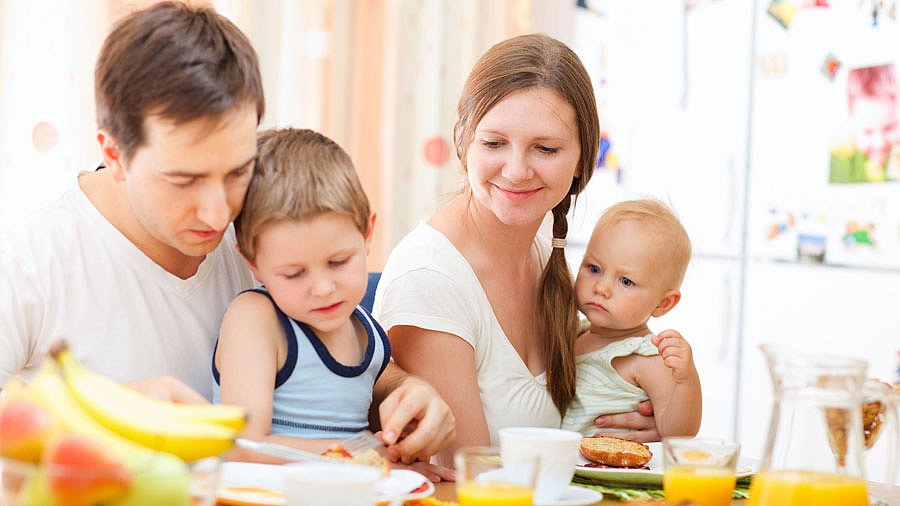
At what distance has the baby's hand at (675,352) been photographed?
5.59ft

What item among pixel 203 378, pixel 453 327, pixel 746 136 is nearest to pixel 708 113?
pixel 746 136

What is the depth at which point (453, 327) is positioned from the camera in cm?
174

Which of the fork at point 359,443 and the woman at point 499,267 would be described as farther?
the woman at point 499,267

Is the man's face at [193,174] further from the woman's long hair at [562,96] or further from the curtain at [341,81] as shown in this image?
the curtain at [341,81]

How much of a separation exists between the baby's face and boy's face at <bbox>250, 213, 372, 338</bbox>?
2.26 m

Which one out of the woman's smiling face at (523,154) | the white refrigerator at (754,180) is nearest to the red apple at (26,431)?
the woman's smiling face at (523,154)

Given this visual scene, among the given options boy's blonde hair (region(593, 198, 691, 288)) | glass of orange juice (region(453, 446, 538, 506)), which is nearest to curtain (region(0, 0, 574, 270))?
boy's blonde hair (region(593, 198, 691, 288))

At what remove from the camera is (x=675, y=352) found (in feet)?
5.59

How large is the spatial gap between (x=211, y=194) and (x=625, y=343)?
2.95 ft

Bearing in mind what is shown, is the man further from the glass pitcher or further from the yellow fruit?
the glass pitcher

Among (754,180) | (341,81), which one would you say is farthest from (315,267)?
(754,180)

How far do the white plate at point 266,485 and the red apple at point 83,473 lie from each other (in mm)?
340

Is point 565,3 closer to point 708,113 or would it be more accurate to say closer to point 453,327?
point 708,113

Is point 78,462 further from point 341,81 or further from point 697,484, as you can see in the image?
point 341,81
